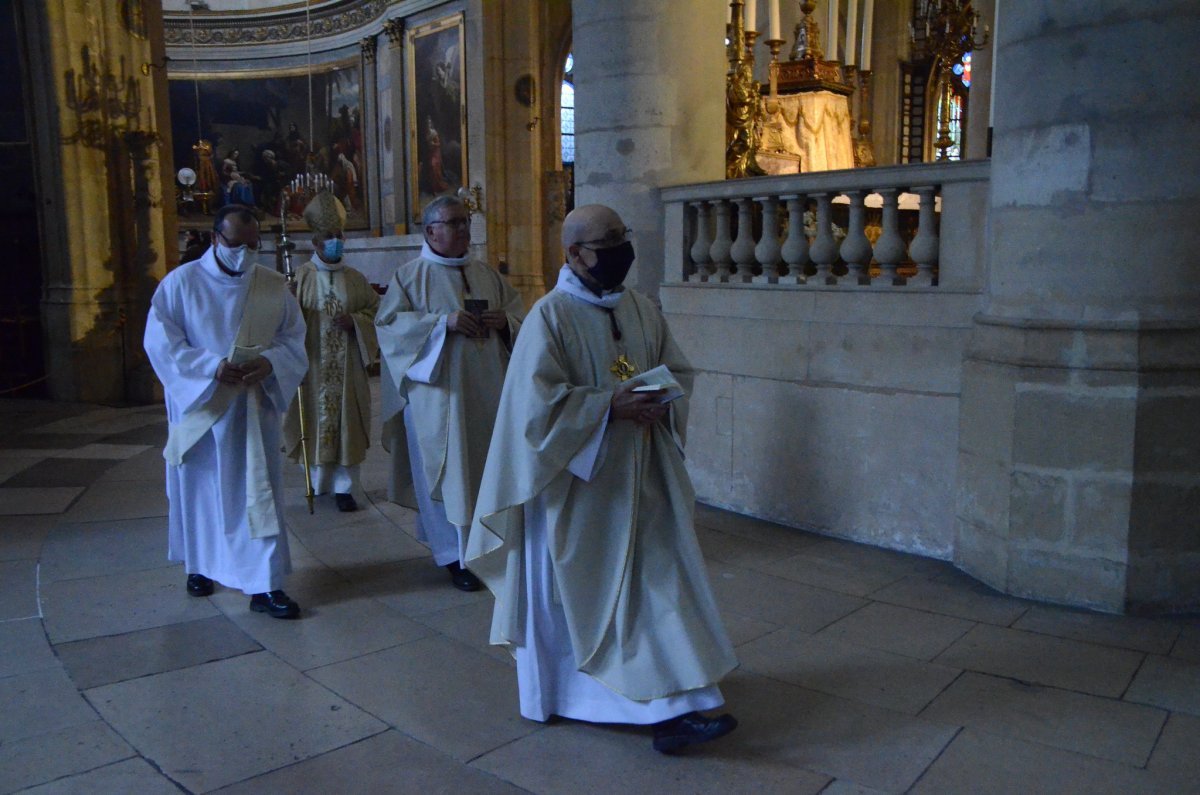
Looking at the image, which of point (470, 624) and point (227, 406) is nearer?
point (470, 624)

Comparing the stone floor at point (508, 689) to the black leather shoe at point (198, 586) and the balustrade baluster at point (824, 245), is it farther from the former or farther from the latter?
the balustrade baluster at point (824, 245)

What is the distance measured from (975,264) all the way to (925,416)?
33.3 inches

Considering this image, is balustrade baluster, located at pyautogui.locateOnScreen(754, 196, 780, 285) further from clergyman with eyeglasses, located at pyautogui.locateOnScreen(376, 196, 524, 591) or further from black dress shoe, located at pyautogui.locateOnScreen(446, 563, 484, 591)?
black dress shoe, located at pyautogui.locateOnScreen(446, 563, 484, 591)

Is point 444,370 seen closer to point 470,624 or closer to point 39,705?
point 470,624

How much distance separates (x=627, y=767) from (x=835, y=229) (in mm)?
4271

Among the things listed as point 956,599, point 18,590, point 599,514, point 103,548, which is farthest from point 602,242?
point 103,548

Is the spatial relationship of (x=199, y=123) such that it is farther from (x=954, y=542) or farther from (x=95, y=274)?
(x=954, y=542)

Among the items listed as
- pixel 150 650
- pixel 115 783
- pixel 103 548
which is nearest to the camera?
pixel 115 783

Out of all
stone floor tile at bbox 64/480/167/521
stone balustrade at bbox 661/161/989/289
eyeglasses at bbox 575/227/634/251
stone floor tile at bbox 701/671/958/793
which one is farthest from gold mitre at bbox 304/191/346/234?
stone floor tile at bbox 701/671/958/793

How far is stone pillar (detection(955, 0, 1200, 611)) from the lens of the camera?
169 inches

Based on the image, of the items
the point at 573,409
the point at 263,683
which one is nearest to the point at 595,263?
the point at 573,409

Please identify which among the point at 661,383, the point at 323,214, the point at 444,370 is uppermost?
the point at 323,214

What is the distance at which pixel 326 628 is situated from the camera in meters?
4.32

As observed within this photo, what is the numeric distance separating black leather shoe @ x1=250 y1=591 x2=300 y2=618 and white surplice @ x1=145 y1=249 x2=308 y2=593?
0.05 meters
